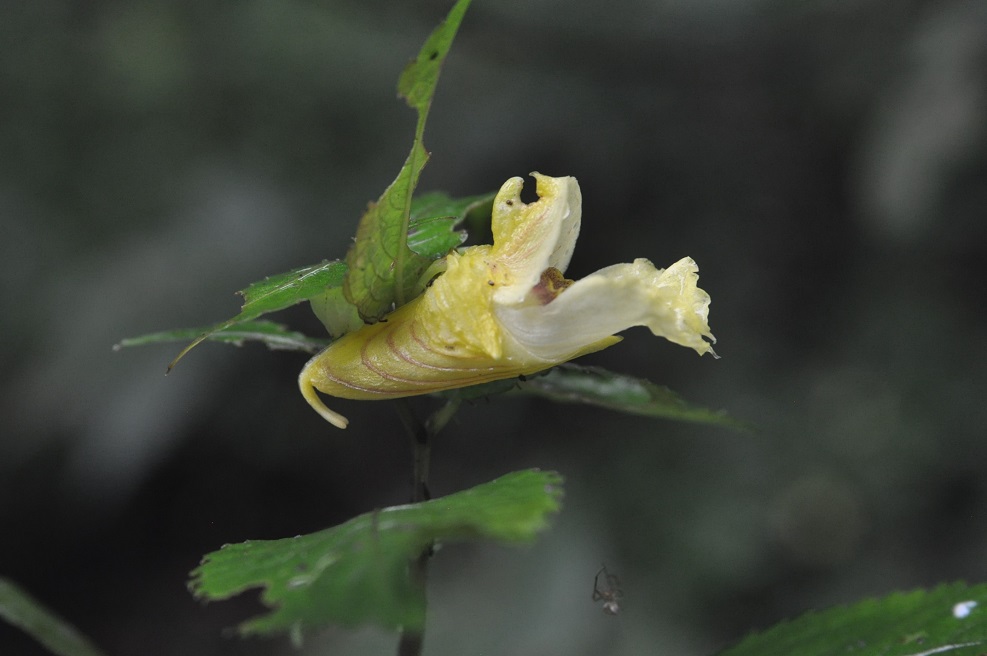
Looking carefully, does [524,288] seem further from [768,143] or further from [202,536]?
[202,536]

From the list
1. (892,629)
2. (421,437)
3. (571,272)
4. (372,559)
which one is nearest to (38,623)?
(421,437)

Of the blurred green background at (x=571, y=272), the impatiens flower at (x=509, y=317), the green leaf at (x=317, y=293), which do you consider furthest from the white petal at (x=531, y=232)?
the blurred green background at (x=571, y=272)

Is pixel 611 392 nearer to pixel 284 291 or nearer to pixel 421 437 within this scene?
pixel 421 437

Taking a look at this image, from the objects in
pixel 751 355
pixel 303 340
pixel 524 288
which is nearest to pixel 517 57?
pixel 751 355

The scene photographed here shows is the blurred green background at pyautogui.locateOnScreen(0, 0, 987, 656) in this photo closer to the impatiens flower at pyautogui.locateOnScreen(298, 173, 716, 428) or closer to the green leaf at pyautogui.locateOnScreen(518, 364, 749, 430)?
the green leaf at pyautogui.locateOnScreen(518, 364, 749, 430)

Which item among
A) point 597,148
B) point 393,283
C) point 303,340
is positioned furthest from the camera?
point 597,148

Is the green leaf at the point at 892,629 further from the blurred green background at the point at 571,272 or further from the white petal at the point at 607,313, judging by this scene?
the blurred green background at the point at 571,272

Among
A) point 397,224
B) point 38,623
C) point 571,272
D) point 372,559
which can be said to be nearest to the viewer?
point 372,559
